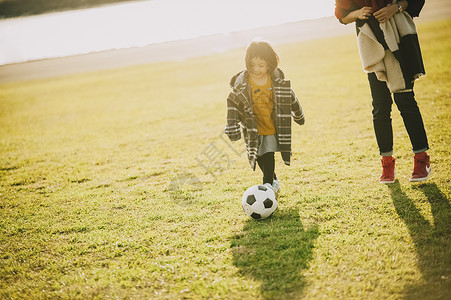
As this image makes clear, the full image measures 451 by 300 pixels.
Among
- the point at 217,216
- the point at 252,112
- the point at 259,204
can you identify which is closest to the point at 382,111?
the point at 252,112

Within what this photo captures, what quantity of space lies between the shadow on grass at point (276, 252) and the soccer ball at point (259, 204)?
0.08 m

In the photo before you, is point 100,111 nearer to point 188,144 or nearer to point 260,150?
point 188,144

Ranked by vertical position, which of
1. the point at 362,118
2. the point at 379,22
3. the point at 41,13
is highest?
the point at 41,13

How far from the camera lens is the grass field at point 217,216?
8.56 ft

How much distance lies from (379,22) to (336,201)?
1805 millimetres

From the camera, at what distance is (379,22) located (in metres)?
3.29

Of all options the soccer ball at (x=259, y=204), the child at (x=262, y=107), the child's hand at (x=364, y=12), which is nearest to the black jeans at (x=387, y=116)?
the child's hand at (x=364, y=12)

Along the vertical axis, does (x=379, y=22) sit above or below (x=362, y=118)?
above

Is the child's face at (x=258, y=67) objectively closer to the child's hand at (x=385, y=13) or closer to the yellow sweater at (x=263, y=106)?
the yellow sweater at (x=263, y=106)

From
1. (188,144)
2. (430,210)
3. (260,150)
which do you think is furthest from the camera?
(188,144)

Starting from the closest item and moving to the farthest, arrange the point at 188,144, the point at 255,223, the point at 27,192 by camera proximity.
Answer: the point at 255,223 < the point at 27,192 < the point at 188,144

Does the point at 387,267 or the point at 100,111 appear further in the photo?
the point at 100,111

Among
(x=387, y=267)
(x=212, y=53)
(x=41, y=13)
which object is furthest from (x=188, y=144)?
(x=41, y=13)

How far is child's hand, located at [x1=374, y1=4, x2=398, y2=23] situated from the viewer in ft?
10.4
